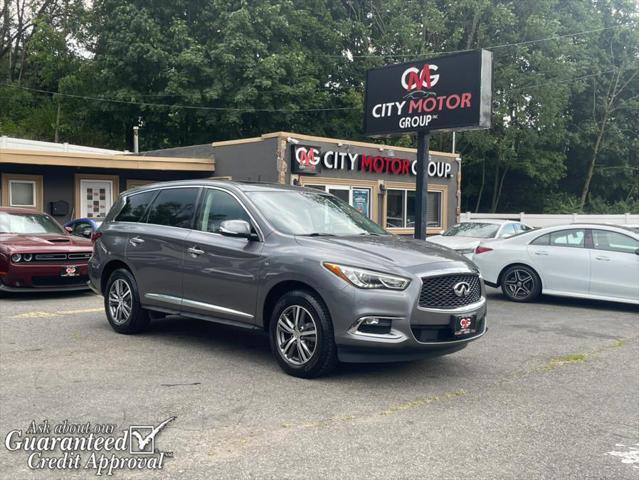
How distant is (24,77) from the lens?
4378cm

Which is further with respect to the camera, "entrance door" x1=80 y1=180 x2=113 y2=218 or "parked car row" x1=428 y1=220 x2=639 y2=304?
"entrance door" x1=80 y1=180 x2=113 y2=218

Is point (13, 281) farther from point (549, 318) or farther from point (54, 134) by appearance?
point (54, 134)

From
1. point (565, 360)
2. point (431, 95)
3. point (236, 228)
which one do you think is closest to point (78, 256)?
point (236, 228)

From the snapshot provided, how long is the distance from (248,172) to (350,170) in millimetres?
2990

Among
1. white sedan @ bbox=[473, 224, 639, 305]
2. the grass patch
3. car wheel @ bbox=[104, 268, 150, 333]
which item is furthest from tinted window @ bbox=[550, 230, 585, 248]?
car wheel @ bbox=[104, 268, 150, 333]

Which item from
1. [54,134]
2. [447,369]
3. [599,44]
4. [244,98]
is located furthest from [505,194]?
[447,369]

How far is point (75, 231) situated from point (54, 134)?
25.9 metres

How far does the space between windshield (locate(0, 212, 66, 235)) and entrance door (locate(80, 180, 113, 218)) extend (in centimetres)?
755

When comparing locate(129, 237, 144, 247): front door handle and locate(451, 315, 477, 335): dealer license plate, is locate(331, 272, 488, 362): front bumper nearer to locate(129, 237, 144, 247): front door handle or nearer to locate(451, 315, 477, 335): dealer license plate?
locate(451, 315, 477, 335): dealer license plate

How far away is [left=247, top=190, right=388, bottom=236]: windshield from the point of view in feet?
21.2

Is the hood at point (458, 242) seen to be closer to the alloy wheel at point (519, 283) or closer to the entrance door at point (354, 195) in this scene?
the alloy wheel at point (519, 283)

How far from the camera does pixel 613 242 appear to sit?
35.1 ft

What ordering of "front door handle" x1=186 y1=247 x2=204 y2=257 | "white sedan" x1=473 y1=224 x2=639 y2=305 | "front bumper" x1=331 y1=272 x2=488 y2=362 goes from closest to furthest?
"front bumper" x1=331 y1=272 x2=488 y2=362 < "front door handle" x1=186 y1=247 x2=204 y2=257 < "white sedan" x1=473 y1=224 x2=639 y2=305

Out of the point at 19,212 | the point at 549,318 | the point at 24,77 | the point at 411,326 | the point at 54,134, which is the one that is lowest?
the point at 549,318
